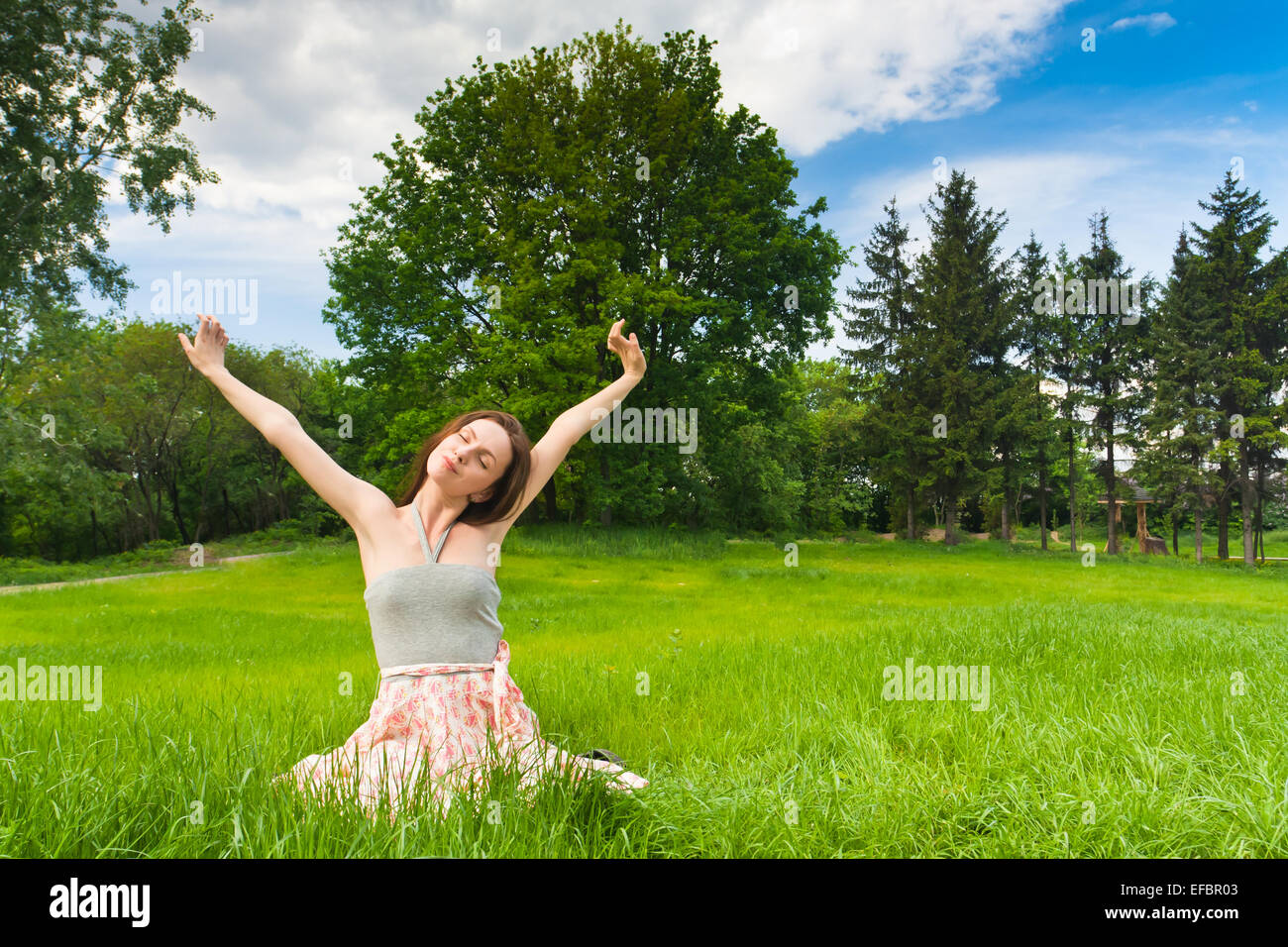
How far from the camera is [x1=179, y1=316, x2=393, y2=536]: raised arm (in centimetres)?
271

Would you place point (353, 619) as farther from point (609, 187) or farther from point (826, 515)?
point (826, 515)

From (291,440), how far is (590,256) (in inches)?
751

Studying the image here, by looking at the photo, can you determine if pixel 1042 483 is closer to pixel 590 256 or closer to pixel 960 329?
pixel 960 329

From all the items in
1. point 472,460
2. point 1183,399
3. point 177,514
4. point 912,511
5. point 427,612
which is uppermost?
point 1183,399

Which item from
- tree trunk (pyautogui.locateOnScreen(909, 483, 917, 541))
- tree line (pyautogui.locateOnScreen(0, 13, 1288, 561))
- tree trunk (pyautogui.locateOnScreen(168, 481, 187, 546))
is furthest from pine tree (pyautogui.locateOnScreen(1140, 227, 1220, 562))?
tree trunk (pyautogui.locateOnScreen(168, 481, 187, 546))

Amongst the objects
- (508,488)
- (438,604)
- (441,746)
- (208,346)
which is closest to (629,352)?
(508,488)

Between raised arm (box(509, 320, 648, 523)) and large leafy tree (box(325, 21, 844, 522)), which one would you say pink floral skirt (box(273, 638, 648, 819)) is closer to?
raised arm (box(509, 320, 648, 523))

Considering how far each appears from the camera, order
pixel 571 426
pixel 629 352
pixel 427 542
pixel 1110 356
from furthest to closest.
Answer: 1. pixel 1110 356
2. pixel 629 352
3. pixel 571 426
4. pixel 427 542

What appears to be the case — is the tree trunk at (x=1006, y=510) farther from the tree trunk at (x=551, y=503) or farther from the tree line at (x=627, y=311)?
the tree trunk at (x=551, y=503)

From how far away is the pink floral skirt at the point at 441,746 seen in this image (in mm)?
2363

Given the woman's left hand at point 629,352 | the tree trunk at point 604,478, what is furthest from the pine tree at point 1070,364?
Result: the woman's left hand at point 629,352

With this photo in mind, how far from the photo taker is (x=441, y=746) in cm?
259

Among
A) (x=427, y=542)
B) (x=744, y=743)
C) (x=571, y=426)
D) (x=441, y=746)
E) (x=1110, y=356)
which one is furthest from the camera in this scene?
(x=1110, y=356)
